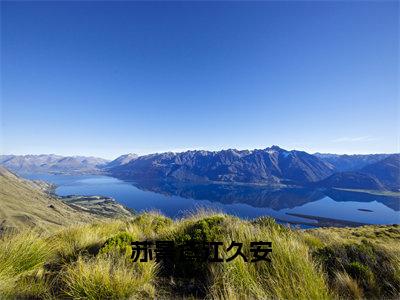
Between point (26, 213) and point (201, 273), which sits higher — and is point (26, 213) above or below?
below

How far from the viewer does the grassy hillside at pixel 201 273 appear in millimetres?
4211

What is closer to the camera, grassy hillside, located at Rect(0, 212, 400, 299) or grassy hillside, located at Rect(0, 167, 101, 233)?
grassy hillside, located at Rect(0, 212, 400, 299)

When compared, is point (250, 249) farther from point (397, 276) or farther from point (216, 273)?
point (397, 276)

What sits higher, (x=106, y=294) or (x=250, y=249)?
(x=250, y=249)

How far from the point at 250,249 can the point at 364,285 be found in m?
2.23

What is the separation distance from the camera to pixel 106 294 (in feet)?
13.6

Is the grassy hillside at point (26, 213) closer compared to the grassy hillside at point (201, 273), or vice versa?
the grassy hillside at point (201, 273)

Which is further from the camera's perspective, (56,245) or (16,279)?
(56,245)

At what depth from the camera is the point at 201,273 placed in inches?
208

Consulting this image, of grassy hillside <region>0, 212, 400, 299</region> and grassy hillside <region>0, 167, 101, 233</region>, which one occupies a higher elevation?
grassy hillside <region>0, 212, 400, 299</region>

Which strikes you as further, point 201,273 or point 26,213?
point 26,213

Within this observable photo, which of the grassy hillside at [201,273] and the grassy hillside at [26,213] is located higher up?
the grassy hillside at [201,273]

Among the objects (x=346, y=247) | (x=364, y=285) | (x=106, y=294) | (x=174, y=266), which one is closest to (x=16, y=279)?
(x=106, y=294)

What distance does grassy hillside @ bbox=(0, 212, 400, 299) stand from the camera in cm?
421
